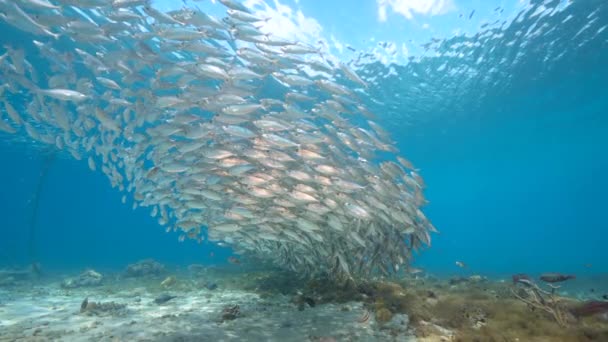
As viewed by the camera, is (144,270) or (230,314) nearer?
(230,314)

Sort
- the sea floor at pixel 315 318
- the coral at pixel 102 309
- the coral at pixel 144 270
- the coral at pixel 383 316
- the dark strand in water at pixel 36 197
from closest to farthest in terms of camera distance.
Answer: the sea floor at pixel 315 318 < the coral at pixel 383 316 < the coral at pixel 102 309 < the coral at pixel 144 270 < the dark strand in water at pixel 36 197

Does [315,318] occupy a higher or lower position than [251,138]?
lower

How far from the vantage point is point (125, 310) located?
8852 mm

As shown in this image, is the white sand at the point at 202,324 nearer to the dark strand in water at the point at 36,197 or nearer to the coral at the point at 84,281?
the coral at the point at 84,281

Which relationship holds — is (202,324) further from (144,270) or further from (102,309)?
(144,270)

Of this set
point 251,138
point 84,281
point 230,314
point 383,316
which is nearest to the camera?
point 383,316

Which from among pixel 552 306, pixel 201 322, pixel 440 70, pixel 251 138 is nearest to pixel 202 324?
pixel 201 322

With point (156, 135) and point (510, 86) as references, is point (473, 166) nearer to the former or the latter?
point (510, 86)

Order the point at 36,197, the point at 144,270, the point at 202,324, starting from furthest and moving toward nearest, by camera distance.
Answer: the point at 36,197
the point at 144,270
the point at 202,324

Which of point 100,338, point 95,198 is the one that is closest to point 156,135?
point 100,338

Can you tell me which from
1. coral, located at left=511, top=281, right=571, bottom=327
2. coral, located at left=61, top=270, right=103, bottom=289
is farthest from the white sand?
coral, located at left=61, top=270, right=103, bottom=289

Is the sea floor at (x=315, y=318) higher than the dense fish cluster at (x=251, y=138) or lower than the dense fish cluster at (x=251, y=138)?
lower

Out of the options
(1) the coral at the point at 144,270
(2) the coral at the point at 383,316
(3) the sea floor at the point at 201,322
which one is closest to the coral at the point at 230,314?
(3) the sea floor at the point at 201,322

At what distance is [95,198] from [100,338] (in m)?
93.3
